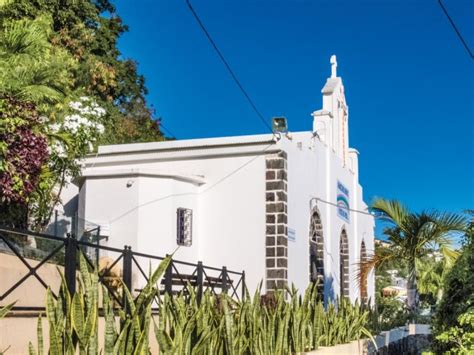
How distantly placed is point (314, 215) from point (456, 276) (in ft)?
36.1

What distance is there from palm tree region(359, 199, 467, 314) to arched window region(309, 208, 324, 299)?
13.1 ft

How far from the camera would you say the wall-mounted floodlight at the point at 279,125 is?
1445 centimetres

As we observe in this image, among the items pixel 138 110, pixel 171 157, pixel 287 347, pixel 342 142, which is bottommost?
pixel 287 347

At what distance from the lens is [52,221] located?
47.5ft

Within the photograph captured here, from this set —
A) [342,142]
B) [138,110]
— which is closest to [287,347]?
[342,142]

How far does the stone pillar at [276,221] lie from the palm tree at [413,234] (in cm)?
169

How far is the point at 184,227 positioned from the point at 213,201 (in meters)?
0.88

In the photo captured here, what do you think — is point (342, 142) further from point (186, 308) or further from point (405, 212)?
point (186, 308)

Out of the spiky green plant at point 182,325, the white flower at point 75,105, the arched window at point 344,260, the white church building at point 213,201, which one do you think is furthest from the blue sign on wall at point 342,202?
the spiky green plant at point 182,325

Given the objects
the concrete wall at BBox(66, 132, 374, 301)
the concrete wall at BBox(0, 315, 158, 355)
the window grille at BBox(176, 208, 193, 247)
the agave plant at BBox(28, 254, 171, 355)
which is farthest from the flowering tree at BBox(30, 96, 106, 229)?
the agave plant at BBox(28, 254, 171, 355)

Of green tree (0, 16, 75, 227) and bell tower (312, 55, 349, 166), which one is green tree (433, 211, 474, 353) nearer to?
green tree (0, 16, 75, 227)

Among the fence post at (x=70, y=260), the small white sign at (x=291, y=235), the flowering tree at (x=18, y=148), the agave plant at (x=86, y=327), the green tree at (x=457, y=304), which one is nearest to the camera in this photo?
the agave plant at (x=86, y=327)

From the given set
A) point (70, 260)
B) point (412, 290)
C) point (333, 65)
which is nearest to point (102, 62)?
point (333, 65)

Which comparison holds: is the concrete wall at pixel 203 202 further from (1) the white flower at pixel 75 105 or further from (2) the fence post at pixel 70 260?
(2) the fence post at pixel 70 260
